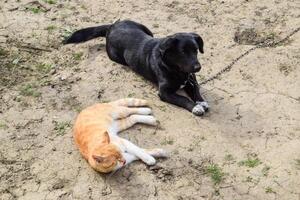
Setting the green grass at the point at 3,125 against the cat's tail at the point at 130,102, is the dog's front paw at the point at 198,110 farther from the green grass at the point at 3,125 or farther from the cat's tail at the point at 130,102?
the green grass at the point at 3,125

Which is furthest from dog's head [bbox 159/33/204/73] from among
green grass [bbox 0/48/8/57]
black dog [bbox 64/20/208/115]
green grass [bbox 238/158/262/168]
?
green grass [bbox 0/48/8/57]

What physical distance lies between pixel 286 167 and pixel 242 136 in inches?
22.8

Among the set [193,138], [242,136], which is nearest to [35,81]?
[193,138]

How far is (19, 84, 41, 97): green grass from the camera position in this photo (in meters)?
5.95

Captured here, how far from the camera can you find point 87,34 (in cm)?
673

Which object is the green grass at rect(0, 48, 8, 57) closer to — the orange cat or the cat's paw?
the orange cat

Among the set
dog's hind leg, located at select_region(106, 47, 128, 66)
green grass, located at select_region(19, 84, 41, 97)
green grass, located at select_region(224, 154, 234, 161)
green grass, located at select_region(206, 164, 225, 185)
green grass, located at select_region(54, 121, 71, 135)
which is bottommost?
green grass, located at select_region(19, 84, 41, 97)

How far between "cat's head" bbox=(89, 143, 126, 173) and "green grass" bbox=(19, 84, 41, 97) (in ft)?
5.32

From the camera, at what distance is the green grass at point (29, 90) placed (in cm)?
595

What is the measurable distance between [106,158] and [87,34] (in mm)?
2622

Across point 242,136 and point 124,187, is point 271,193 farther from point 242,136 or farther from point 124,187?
point 124,187

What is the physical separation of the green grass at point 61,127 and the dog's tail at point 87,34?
159 centimetres

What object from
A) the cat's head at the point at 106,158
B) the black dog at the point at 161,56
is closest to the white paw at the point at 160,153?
the cat's head at the point at 106,158

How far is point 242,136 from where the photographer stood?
203 inches
